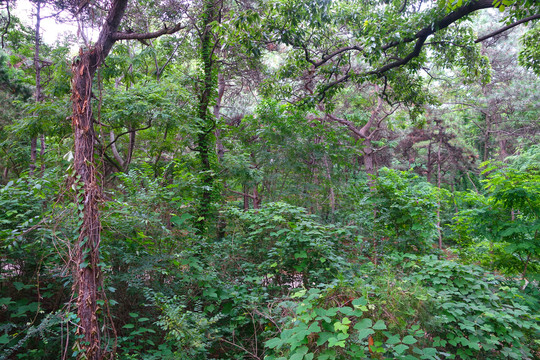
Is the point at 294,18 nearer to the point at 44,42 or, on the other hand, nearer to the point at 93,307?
the point at 93,307

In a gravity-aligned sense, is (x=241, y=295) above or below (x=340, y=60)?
below

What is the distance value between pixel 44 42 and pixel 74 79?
9.59 meters

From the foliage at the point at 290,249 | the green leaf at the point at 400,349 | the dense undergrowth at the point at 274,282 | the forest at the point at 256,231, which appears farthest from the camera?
the foliage at the point at 290,249

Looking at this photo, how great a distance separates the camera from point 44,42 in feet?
32.7

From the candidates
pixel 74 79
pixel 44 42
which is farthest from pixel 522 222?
pixel 44 42

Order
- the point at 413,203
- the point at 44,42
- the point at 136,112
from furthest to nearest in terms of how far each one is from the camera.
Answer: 1. the point at 44,42
2. the point at 136,112
3. the point at 413,203

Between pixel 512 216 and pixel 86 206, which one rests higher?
pixel 86 206

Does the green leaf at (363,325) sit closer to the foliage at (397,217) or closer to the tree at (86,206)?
the tree at (86,206)

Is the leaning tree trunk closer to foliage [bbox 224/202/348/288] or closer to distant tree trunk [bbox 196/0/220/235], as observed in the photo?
foliage [bbox 224/202/348/288]

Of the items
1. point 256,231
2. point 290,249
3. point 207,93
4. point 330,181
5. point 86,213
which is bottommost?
point 290,249

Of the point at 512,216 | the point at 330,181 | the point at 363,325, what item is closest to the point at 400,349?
the point at 363,325

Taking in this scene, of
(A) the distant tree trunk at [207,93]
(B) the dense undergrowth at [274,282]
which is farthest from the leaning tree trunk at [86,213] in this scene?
(A) the distant tree trunk at [207,93]

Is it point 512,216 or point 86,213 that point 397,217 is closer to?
point 512,216

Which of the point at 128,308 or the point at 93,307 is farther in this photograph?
the point at 128,308
